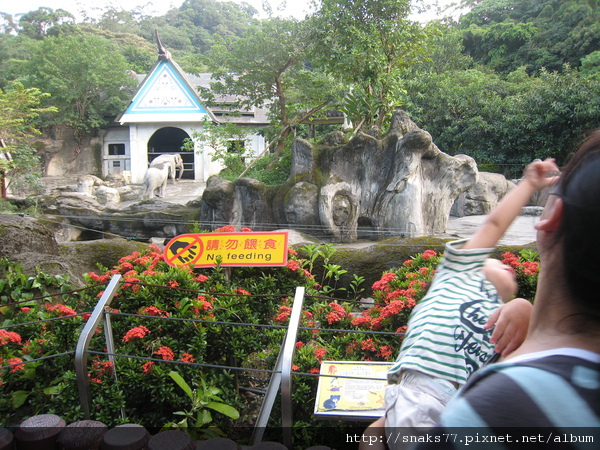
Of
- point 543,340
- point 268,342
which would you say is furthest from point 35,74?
point 543,340

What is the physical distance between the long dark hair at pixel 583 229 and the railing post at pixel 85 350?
7.14 ft

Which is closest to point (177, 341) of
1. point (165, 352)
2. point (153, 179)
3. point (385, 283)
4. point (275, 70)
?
point (165, 352)

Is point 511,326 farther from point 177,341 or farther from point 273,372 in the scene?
point 177,341

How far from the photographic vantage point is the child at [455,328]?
0.88 m

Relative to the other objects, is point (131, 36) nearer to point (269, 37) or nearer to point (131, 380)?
point (269, 37)

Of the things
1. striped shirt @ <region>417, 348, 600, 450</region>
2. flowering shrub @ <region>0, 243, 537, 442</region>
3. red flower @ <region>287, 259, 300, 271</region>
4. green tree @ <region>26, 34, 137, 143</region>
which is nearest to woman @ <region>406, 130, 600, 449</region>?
striped shirt @ <region>417, 348, 600, 450</region>

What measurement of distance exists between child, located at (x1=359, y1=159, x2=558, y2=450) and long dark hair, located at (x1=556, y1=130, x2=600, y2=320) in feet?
0.92

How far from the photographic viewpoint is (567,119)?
1237 cm

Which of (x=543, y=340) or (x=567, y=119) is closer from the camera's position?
(x=543, y=340)

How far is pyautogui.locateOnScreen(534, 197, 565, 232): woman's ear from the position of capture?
1.97 feet

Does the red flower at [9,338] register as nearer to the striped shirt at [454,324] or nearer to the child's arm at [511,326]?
the striped shirt at [454,324]

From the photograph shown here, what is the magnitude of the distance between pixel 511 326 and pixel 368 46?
9.19 meters

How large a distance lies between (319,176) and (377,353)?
5.77 m

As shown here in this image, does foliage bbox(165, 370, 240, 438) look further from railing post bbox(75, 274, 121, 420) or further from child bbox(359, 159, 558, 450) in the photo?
child bbox(359, 159, 558, 450)
